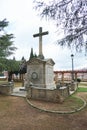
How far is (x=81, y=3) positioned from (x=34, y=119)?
18.2 feet

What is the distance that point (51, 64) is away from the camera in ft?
50.7

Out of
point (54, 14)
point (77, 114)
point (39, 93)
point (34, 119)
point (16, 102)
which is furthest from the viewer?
point (39, 93)

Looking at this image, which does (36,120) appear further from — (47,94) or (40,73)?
(40,73)

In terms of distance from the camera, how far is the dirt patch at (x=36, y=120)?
6.95 metres

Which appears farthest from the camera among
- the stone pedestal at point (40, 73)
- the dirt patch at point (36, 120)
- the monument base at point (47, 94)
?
the stone pedestal at point (40, 73)

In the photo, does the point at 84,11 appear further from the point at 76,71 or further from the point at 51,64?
the point at 76,71

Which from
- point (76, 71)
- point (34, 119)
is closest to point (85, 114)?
point (34, 119)

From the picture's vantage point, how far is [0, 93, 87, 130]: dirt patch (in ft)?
22.8

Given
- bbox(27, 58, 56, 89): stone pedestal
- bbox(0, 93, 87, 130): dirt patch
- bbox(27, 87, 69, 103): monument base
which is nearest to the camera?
bbox(0, 93, 87, 130): dirt patch

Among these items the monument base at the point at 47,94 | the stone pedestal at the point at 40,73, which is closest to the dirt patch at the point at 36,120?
the monument base at the point at 47,94

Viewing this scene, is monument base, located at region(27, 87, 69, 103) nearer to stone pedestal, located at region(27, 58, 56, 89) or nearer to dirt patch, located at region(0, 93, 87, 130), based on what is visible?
dirt patch, located at region(0, 93, 87, 130)

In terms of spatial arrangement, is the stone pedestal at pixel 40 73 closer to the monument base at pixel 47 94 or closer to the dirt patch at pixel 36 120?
the monument base at pixel 47 94

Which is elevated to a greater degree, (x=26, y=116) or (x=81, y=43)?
(x=81, y=43)

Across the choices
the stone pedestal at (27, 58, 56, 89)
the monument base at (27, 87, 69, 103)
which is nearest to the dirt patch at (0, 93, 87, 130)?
the monument base at (27, 87, 69, 103)
